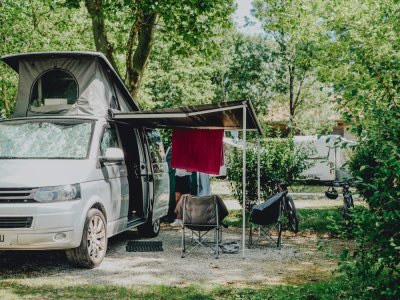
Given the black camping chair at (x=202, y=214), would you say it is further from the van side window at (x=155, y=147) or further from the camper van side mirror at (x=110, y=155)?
the van side window at (x=155, y=147)

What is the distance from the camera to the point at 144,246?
31.3 ft

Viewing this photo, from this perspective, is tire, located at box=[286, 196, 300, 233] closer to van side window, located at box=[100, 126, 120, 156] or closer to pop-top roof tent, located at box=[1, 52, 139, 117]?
van side window, located at box=[100, 126, 120, 156]

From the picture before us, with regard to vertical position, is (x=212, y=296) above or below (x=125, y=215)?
below

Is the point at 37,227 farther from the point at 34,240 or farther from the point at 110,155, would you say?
the point at 110,155

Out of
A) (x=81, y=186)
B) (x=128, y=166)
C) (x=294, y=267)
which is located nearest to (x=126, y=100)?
(x=128, y=166)

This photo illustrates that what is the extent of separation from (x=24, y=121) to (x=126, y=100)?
2207 mm

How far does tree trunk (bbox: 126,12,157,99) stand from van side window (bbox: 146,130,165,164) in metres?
2.66

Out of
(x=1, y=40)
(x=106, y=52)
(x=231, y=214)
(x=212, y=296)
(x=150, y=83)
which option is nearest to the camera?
(x=212, y=296)

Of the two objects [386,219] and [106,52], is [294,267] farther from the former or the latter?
[106,52]

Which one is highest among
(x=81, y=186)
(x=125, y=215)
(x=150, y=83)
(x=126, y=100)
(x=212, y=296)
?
(x=150, y=83)

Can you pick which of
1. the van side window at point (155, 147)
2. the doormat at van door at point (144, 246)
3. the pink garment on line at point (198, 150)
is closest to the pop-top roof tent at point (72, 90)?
the pink garment on line at point (198, 150)

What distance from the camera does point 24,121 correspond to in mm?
8312

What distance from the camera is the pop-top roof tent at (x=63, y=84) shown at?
8641 millimetres

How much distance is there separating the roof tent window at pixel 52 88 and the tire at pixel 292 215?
16.5 ft
